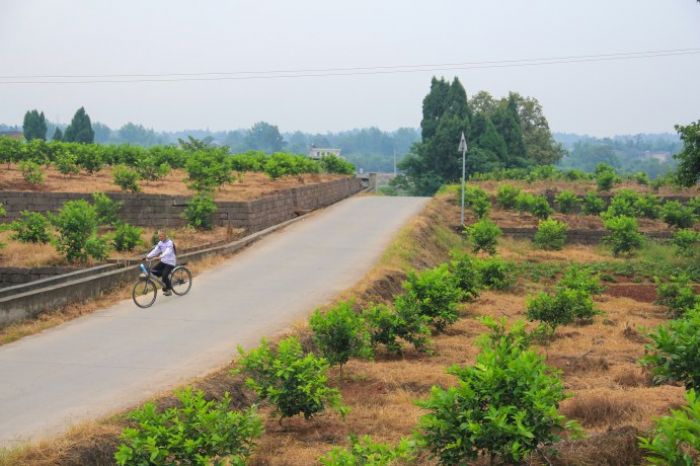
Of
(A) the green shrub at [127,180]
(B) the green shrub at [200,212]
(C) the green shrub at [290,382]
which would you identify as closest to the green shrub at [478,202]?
(B) the green shrub at [200,212]

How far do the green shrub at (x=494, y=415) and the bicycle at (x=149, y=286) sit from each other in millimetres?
7931

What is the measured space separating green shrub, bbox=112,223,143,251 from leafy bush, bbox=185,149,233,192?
14.7 feet

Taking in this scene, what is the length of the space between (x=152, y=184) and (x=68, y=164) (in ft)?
10.1

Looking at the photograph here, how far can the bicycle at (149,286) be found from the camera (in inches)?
520

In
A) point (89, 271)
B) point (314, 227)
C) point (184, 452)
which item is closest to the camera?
point (184, 452)

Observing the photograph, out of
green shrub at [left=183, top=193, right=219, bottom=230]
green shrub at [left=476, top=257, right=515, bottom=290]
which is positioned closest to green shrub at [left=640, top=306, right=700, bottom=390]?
green shrub at [left=476, top=257, right=515, bottom=290]

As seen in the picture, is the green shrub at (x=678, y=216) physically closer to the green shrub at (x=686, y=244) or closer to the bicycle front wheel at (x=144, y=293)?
the green shrub at (x=686, y=244)

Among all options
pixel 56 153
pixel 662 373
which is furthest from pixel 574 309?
pixel 56 153

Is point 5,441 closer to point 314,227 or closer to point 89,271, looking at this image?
point 89,271

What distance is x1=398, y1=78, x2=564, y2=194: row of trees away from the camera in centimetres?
4878

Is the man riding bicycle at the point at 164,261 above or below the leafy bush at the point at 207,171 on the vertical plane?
below

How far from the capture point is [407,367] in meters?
10.4

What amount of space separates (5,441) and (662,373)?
5.88 metres

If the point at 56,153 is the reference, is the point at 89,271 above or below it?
below
